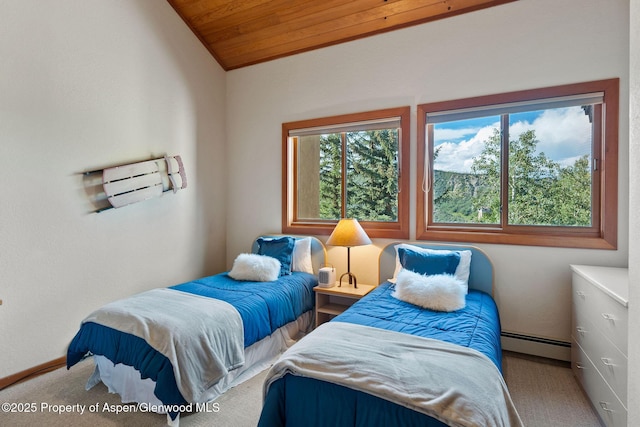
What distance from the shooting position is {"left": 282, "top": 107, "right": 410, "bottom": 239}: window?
3160 mm

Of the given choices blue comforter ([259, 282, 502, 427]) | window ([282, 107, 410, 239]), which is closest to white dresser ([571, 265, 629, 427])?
blue comforter ([259, 282, 502, 427])

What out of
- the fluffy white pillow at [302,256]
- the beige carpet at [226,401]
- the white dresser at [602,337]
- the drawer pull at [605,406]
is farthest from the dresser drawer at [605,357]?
the fluffy white pillow at [302,256]

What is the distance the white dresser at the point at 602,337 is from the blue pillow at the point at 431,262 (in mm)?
810

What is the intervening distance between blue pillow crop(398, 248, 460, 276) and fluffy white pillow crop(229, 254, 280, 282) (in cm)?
118

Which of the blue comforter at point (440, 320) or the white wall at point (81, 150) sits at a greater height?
the white wall at point (81, 150)

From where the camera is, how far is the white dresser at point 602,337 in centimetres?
159

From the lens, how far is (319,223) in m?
3.65

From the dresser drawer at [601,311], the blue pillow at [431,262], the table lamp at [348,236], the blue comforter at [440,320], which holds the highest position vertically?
the table lamp at [348,236]

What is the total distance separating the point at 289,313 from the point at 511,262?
190 cm

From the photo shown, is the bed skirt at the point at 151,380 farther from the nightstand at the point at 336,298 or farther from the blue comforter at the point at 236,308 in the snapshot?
the nightstand at the point at 336,298

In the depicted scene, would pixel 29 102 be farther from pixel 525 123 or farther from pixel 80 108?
pixel 525 123

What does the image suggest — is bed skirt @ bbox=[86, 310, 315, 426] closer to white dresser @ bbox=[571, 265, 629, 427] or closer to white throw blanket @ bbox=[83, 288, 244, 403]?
white throw blanket @ bbox=[83, 288, 244, 403]

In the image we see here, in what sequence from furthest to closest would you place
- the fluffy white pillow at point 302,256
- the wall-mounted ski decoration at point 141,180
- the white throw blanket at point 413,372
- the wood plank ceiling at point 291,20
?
1. the fluffy white pillow at point 302,256
2. the wood plank ceiling at point 291,20
3. the wall-mounted ski decoration at point 141,180
4. the white throw blanket at point 413,372

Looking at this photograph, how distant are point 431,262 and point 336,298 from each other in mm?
1105
